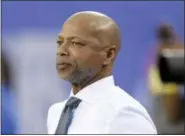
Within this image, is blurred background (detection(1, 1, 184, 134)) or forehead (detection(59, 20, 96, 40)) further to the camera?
blurred background (detection(1, 1, 184, 134))

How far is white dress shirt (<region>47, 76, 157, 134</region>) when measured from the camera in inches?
60.4

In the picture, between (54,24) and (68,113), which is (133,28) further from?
(68,113)

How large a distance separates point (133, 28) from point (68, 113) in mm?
2453

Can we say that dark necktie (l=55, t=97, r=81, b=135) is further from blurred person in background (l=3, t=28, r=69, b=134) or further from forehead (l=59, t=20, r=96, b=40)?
blurred person in background (l=3, t=28, r=69, b=134)

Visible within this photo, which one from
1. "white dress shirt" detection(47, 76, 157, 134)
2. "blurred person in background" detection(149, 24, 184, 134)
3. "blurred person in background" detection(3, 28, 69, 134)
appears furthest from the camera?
"blurred person in background" detection(3, 28, 69, 134)

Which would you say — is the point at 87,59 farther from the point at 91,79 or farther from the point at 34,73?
the point at 34,73

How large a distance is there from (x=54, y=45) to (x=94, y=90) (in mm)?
2374

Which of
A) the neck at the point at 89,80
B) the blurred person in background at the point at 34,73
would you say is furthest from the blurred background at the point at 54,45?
the neck at the point at 89,80

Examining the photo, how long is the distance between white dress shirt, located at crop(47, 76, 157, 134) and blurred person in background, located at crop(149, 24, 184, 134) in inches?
15.0

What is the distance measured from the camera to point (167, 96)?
9.60 ft

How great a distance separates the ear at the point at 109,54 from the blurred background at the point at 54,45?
199cm

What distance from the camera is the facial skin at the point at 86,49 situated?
5.22 ft

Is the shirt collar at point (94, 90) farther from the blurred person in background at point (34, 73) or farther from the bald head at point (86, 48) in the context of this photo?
the blurred person in background at point (34, 73)

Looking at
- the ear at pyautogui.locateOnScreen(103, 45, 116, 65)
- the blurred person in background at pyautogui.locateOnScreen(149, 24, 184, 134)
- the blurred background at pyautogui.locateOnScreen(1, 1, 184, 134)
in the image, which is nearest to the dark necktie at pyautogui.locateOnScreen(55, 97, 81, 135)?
the ear at pyautogui.locateOnScreen(103, 45, 116, 65)
